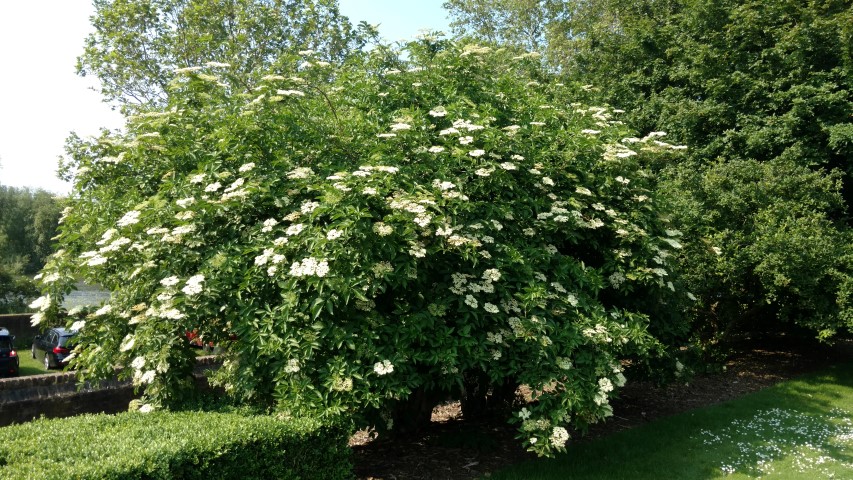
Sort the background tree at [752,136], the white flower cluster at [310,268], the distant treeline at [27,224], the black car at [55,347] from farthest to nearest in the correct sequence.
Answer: the distant treeline at [27,224]
the black car at [55,347]
the background tree at [752,136]
the white flower cluster at [310,268]

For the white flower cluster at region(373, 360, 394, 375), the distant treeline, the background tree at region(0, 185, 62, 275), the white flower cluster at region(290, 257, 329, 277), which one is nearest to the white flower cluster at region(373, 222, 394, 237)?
the white flower cluster at region(290, 257, 329, 277)

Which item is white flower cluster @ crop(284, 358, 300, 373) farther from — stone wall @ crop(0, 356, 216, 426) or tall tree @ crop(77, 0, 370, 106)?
tall tree @ crop(77, 0, 370, 106)

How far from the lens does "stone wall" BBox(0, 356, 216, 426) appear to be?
7.87 m

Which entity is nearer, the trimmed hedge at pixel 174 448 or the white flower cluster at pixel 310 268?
the trimmed hedge at pixel 174 448

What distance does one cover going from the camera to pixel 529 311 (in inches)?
222

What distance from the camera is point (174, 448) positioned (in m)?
3.98

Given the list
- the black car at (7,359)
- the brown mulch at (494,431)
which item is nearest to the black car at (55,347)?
the black car at (7,359)

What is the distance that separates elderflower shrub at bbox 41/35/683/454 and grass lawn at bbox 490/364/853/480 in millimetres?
1161

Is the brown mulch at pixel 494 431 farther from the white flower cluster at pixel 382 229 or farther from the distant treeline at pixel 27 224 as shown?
the distant treeline at pixel 27 224

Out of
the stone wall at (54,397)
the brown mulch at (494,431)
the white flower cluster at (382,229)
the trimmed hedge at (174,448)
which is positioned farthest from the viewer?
the stone wall at (54,397)

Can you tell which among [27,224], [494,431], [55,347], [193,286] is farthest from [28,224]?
[193,286]

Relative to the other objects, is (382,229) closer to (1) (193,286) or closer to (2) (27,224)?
(1) (193,286)

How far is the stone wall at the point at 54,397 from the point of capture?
25.8 ft

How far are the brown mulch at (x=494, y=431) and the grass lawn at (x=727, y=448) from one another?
408 mm
